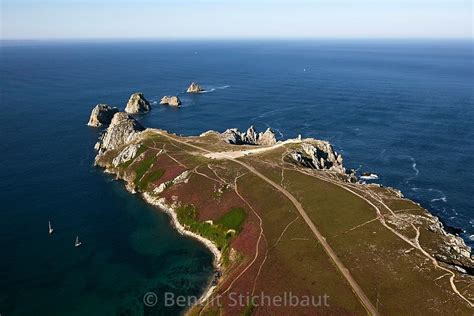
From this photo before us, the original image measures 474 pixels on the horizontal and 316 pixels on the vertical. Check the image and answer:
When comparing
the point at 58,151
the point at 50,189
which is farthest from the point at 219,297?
the point at 58,151

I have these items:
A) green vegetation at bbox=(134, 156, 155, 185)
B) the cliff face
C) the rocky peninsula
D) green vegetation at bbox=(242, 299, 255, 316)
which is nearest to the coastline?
the rocky peninsula

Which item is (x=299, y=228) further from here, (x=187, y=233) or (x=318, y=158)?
(x=318, y=158)

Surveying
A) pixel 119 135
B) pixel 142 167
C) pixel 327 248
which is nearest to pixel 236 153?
pixel 142 167

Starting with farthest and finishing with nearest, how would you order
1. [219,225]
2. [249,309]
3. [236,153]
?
[236,153] → [219,225] → [249,309]

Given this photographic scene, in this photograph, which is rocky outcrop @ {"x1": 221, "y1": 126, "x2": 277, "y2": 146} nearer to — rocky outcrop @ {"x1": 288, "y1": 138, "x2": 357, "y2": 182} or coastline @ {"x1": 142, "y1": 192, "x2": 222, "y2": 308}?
rocky outcrop @ {"x1": 288, "y1": 138, "x2": 357, "y2": 182}

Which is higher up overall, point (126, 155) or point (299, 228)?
point (126, 155)

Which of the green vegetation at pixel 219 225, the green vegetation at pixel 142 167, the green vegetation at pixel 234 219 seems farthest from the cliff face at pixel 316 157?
the green vegetation at pixel 142 167

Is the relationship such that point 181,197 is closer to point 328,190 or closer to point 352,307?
point 328,190
